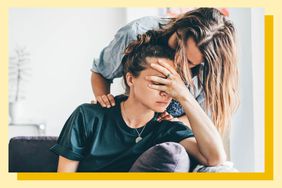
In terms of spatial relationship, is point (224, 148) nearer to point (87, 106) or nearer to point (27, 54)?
point (87, 106)

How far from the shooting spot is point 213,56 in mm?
1412

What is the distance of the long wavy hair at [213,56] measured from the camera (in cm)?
141

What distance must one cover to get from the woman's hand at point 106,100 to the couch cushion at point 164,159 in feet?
0.72

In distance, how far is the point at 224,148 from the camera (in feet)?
4.66

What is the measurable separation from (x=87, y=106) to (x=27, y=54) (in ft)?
0.89

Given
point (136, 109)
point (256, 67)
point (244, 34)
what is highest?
point (244, 34)

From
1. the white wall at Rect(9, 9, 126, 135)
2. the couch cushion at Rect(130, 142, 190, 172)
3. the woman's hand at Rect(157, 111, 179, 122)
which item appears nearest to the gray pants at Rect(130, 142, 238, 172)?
the couch cushion at Rect(130, 142, 190, 172)

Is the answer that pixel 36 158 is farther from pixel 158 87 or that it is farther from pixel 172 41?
pixel 172 41

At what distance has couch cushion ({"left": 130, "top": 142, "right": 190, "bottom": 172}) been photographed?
1.22 m

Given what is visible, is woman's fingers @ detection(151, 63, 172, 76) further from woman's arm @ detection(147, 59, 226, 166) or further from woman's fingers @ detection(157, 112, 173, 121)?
woman's fingers @ detection(157, 112, 173, 121)

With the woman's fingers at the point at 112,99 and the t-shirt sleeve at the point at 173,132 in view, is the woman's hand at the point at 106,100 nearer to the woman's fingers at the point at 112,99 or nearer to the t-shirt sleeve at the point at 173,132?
the woman's fingers at the point at 112,99

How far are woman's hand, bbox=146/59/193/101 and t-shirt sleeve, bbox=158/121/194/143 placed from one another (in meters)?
0.08

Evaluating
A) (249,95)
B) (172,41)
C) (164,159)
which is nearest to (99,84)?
(172,41)

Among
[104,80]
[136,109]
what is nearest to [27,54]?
[104,80]
